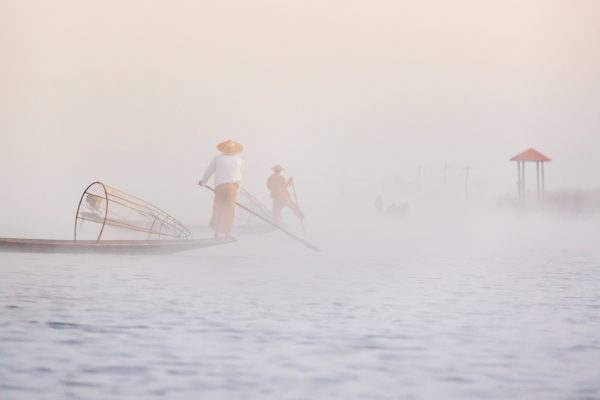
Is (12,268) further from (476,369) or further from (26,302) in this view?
(476,369)

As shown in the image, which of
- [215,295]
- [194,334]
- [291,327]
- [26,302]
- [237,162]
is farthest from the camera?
[237,162]

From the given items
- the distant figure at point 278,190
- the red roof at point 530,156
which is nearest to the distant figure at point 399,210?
the red roof at point 530,156

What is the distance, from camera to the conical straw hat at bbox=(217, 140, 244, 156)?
15.8 meters

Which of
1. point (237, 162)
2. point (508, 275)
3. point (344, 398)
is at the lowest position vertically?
point (344, 398)

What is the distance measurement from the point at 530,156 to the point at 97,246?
105 feet

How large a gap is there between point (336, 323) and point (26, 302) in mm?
3058

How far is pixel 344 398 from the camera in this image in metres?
5.45

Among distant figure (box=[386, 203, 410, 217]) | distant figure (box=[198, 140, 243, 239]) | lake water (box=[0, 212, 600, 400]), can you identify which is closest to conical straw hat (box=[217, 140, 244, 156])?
distant figure (box=[198, 140, 243, 239])

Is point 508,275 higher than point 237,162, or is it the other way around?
A: point 237,162

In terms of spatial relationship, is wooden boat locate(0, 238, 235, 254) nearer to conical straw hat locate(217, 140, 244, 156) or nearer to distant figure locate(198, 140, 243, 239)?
distant figure locate(198, 140, 243, 239)

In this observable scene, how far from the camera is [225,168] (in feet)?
52.0

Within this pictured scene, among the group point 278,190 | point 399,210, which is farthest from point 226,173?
point 399,210

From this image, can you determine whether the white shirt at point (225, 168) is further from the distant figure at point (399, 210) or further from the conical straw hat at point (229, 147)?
the distant figure at point (399, 210)

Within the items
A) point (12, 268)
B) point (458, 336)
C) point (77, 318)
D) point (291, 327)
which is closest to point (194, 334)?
point (291, 327)
